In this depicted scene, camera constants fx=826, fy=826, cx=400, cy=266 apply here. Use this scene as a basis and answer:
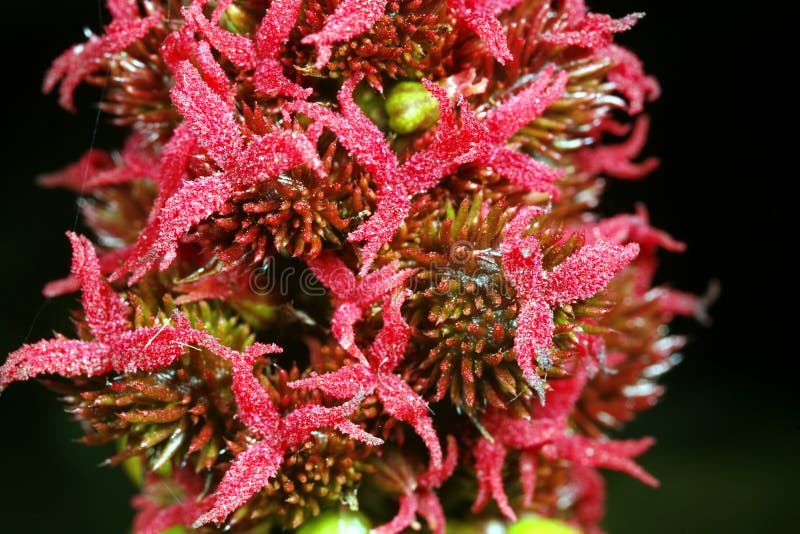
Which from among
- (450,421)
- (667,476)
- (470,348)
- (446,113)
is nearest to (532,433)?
(450,421)

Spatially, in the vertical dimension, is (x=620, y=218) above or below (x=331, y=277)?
below

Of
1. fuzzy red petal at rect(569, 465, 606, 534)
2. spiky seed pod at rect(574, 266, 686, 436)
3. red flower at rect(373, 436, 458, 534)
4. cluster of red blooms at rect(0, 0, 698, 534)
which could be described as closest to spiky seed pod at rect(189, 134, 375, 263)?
cluster of red blooms at rect(0, 0, 698, 534)

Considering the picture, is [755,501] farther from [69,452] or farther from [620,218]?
[69,452]

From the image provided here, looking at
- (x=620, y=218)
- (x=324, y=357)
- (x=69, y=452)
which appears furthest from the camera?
(x=69, y=452)

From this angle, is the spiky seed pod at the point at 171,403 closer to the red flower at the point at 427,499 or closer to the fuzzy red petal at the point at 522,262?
the red flower at the point at 427,499

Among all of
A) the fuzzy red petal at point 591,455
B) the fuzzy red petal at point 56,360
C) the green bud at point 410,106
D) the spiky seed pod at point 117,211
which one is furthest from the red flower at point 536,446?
the spiky seed pod at point 117,211

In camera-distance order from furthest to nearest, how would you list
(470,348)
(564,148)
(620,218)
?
(620,218)
(564,148)
(470,348)

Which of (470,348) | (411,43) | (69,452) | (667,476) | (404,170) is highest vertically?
(411,43)

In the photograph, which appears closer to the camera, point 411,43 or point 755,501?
point 411,43

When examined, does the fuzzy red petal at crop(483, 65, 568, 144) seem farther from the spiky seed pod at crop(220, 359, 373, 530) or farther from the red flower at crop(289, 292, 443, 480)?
the spiky seed pod at crop(220, 359, 373, 530)
